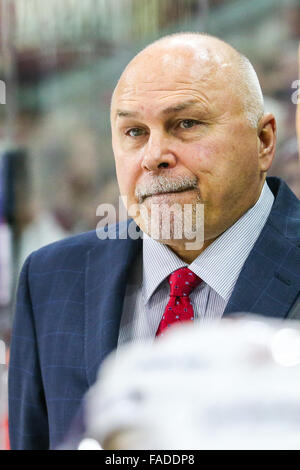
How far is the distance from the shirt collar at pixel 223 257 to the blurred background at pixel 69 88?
0.12 metres

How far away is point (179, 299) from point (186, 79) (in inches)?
13.5

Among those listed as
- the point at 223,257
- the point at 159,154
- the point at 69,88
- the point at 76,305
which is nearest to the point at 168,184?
the point at 159,154

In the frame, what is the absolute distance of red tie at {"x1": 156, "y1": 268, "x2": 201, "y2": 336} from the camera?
1.04 metres

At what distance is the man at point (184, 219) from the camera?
1004 millimetres

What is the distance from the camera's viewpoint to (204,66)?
997mm

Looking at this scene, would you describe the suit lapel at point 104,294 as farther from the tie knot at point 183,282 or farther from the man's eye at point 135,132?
the man's eye at point 135,132

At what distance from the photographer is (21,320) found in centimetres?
123

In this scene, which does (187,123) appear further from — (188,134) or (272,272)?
(272,272)

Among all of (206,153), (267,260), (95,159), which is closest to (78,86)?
(95,159)

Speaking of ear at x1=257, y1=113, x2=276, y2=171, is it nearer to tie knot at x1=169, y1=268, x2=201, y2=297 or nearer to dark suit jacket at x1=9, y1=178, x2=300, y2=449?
dark suit jacket at x1=9, y1=178, x2=300, y2=449

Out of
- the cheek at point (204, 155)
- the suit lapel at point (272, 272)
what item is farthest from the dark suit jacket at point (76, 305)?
the cheek at point (204, 155)
